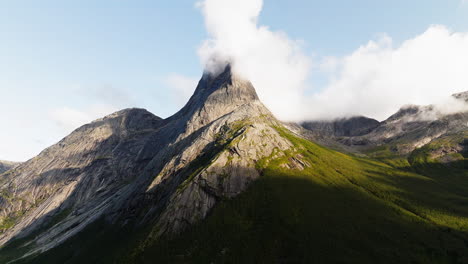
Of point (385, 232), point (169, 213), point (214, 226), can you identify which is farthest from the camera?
point (169, 213)

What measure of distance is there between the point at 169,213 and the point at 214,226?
3659cm

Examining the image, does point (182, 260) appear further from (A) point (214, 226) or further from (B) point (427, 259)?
(B) point (427, 259)

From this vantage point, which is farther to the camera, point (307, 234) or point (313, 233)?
point (313, 233)

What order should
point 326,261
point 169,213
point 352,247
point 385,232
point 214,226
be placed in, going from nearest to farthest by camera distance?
point 326,261 < point 352,247 < point 385,232 < point 214,226 < point 169,213

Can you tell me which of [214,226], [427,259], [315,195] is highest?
[315,195]

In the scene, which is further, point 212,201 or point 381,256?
point 212,201

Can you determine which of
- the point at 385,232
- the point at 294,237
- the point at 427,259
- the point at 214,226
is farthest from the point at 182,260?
the point at 427,259

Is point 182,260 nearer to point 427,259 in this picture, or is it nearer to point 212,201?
point 212,201

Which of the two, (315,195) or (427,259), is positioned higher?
(315,195)

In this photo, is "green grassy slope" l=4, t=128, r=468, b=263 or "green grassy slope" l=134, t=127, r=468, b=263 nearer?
"green grassy slope" l=134, t=127, r=468, b=263

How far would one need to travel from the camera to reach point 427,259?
455 ft

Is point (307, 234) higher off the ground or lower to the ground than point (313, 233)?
lower

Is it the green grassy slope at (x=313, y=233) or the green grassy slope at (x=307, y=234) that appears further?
the green grassy slope at (x=307, y=234)

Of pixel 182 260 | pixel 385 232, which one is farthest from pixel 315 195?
pixel 182 260
